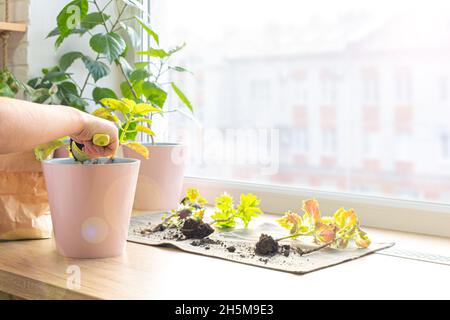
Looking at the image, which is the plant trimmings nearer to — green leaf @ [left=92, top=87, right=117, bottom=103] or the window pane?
the window pane

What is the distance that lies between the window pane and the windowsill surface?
0.50m

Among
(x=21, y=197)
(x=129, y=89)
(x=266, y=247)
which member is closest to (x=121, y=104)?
(x=21, y=197)

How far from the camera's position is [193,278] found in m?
1.11

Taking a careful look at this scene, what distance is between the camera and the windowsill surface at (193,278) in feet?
3.34

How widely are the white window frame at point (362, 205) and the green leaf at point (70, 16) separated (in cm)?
61

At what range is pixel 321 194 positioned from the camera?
1.76 m

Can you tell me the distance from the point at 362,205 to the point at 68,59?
3.05 ft

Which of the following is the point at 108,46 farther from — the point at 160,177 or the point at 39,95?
the point at 160,177

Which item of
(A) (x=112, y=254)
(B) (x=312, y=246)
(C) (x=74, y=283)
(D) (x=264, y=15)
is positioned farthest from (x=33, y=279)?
(D) (x=264, y=15)

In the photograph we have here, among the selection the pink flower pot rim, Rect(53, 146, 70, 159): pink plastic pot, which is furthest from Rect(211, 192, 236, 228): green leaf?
Rect(53, 146, 70, 159): pink plastic pot

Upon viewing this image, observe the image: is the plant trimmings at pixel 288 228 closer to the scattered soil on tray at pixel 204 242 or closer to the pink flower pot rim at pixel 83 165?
the scattered soil on tray at pixel 204 242

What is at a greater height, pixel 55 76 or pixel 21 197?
pixel 55 76

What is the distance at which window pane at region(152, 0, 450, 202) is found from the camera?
1707mm

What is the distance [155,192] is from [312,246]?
594mm
